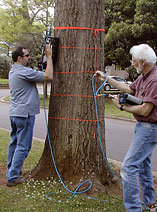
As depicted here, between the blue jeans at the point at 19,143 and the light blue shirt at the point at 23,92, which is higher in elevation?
the light blue shirt at the point at 23,92

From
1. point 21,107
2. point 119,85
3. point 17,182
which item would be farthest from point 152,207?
point 21,107

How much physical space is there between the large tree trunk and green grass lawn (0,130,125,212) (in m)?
0.28

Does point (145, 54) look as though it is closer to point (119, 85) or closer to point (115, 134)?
point (119, 85)

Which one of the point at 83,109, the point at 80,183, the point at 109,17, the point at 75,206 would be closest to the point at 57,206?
the point at 75,206

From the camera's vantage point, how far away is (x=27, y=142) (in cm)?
434

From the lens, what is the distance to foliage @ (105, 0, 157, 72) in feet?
53.8

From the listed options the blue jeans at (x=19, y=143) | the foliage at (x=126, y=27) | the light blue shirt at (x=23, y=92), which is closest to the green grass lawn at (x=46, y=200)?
the blue jeans at (x=19, y=143)

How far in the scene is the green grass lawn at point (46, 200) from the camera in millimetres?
3494

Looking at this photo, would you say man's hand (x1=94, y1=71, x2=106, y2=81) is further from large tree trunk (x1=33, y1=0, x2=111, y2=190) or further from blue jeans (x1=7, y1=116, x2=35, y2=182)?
blue jeans (x1=7, y1=116, x2=35, y2=182)

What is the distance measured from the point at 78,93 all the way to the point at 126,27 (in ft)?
46.5

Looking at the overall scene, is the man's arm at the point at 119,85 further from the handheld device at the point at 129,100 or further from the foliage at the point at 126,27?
the foliage at the point at 126,27

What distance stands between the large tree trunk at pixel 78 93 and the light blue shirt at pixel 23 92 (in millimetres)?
386

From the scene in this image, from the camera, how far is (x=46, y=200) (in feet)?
12.1

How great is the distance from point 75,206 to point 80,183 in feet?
1.49
